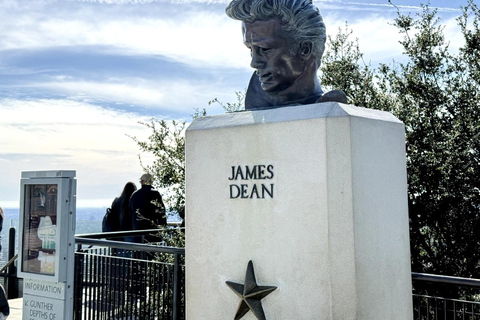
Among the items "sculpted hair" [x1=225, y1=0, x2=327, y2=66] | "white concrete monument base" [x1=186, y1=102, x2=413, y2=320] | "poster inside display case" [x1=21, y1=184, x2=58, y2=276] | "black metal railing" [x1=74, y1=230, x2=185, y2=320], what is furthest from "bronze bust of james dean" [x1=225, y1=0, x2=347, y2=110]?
"poster inside display case" [x1=21, y1=184, x2=58, y2=276]

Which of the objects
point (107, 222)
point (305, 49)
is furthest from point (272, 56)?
point (107, 222)

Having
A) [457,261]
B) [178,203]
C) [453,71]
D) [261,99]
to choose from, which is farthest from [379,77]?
[261,99]

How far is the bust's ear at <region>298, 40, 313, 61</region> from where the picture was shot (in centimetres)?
435

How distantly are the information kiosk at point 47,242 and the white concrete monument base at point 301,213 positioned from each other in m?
1.58

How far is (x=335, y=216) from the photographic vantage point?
364 cm

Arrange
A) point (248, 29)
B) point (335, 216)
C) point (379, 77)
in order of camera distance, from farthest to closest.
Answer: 1. point (379, 77)
2. point (248, 29)
3. point (335, 216)

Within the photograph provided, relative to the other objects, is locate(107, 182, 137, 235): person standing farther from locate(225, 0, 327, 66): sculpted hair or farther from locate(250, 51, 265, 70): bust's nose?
locate(225, 0, 327, 66): sculpted hair

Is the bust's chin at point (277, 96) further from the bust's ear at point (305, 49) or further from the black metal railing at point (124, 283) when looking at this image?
the black metal railing at point (124, 283)

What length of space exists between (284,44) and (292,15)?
230 millimetres

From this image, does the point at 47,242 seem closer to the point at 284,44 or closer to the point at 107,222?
the point at 284,44

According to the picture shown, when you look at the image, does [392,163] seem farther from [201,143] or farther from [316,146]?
[201,143]

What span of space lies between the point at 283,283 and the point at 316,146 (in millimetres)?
1004

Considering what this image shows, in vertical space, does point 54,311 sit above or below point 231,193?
below

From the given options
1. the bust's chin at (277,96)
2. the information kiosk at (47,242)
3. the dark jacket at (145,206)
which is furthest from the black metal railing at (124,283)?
the dark jacket at (145,206)
